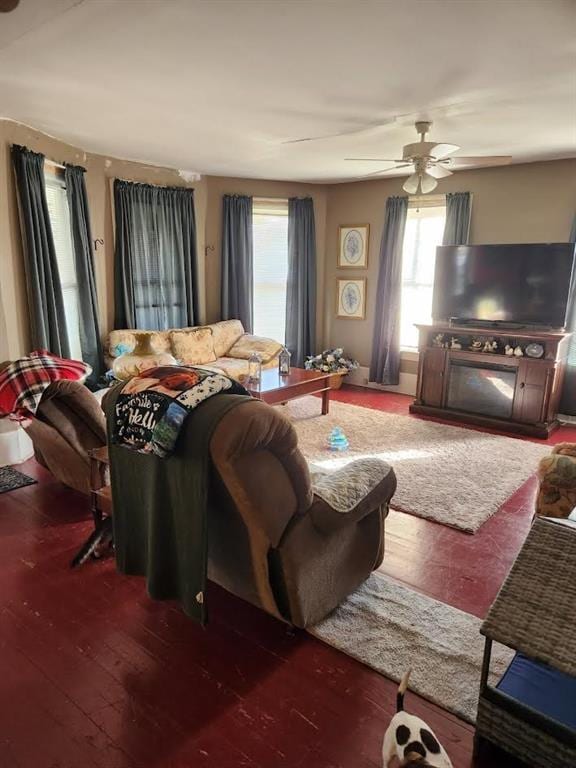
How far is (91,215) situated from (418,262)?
143 inches

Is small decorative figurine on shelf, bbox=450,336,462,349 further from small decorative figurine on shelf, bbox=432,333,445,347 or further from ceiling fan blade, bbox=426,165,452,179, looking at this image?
ceiling fan blade, bbox=426,165,452,179

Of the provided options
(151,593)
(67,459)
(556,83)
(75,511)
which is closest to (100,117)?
(67,459)

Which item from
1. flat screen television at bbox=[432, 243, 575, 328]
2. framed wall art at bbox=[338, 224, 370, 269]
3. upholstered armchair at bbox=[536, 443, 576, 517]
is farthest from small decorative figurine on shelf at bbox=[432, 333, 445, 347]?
upholstered armchair at bbox=[536, 443, 576, 517]

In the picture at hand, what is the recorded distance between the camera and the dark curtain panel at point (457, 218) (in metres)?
5.27

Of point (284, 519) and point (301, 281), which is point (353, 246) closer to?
point (301, 281)

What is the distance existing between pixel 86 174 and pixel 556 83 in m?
3.96

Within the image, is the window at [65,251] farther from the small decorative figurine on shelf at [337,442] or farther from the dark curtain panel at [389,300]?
the dark curtain panel at [389,300]

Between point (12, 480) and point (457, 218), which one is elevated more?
point (457, 218)

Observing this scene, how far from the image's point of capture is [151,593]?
79.2 inches

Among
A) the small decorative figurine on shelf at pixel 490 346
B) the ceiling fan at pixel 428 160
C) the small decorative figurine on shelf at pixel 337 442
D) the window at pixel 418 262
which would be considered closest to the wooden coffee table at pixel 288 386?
the small decorative figurine on shelf at pixel 337 442

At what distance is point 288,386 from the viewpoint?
4.53 m

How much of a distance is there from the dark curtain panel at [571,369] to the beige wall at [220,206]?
116 inches

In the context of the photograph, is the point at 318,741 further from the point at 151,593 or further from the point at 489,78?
the point at 489,78

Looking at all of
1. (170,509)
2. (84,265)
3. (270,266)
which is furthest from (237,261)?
(170,509)
